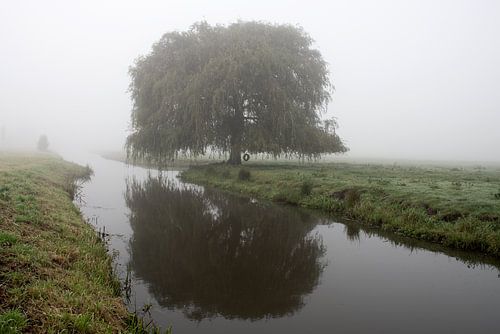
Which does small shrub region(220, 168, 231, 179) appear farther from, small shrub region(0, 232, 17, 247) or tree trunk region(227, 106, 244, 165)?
small shrub region(0, 232, 17, 247)

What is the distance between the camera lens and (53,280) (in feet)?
24.3

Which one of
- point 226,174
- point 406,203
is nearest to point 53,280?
point 406,203

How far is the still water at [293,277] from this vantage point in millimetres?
7789

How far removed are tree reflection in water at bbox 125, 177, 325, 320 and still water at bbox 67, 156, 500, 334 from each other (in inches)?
1.2

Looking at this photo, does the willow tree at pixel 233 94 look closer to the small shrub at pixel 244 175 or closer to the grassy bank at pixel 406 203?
the small shrub at pixel 244 175

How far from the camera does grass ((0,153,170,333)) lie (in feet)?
19.9

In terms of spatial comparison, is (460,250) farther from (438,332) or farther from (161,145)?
(161,145)

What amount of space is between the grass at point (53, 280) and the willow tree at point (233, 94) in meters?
19.3

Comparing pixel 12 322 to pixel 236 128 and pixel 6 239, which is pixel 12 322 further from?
pixel 236 128

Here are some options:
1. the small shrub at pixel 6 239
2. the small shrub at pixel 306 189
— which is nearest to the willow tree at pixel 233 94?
the small shrub at pixel 306 189

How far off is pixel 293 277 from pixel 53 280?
564cm

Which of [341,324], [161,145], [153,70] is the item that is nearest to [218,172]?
[161,145]

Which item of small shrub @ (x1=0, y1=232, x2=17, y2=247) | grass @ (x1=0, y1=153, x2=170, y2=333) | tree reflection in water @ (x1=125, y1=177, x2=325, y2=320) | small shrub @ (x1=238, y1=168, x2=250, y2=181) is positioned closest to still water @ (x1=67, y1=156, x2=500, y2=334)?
tree reflection in water @ (x1=125, y1=177, x2=325, y2=320)

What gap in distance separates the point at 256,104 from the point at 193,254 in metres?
21.9
